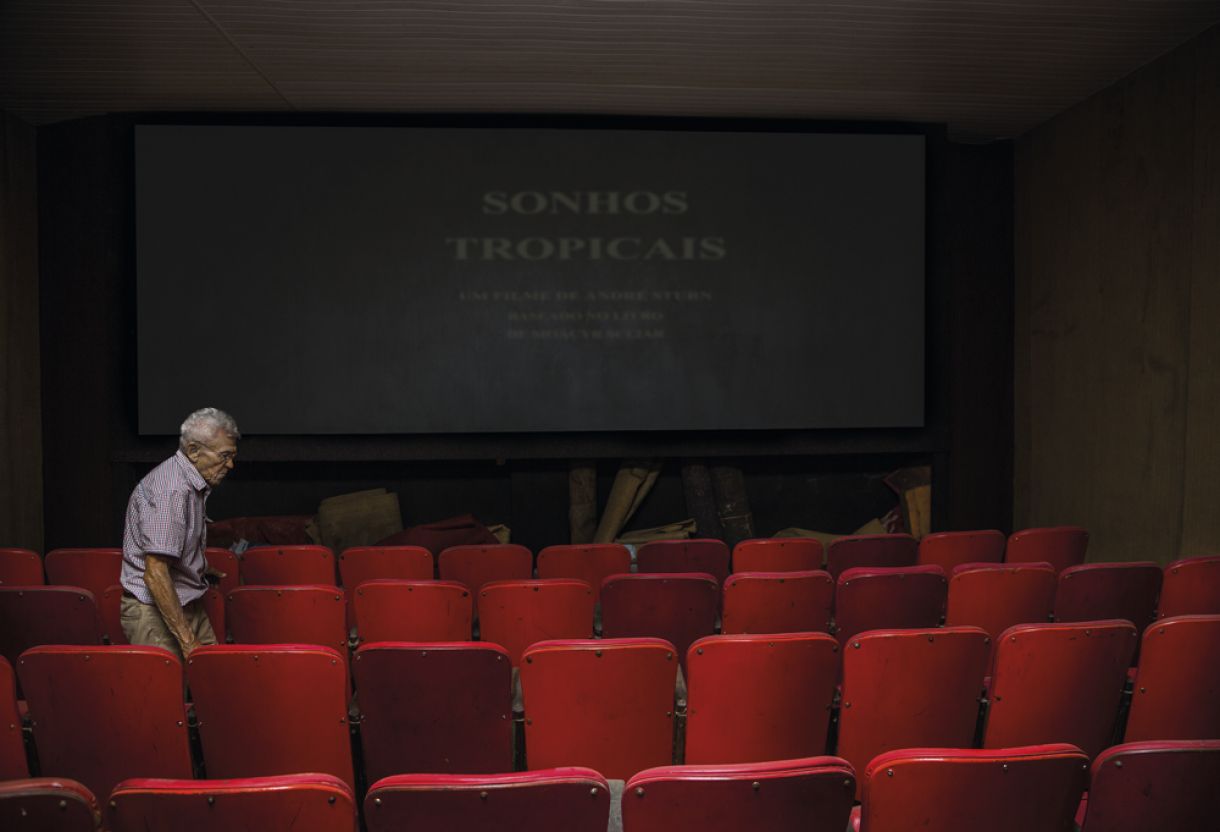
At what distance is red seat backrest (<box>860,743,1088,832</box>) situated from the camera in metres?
1.57

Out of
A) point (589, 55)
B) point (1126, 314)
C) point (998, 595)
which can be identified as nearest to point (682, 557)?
point (998, 595)

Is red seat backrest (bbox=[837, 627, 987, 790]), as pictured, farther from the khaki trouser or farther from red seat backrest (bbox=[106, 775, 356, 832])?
the khaki trouser

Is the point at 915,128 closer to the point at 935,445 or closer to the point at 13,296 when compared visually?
the point at 935,445

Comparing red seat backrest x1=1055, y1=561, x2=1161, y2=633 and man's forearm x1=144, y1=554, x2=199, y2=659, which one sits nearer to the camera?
man's forearm x1=144, y1=554, x2=199, y2=659

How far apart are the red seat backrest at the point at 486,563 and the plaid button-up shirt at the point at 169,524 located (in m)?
1.37

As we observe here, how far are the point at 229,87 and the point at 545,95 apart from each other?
7.05ft

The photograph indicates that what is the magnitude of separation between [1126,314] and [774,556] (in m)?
→ 3.14

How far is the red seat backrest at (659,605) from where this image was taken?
320 centimetres

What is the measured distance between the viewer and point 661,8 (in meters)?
4.58

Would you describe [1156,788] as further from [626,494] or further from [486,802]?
[626,494]

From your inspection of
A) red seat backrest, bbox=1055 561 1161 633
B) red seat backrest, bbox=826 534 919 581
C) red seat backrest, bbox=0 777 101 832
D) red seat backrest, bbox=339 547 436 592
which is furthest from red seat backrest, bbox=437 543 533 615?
red seat backrest, bbox=0 777 101 832

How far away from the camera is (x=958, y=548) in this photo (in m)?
4.33

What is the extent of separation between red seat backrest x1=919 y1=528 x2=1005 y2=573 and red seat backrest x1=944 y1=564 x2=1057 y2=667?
1.06 meters

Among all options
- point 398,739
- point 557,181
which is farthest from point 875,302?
point 398,739
